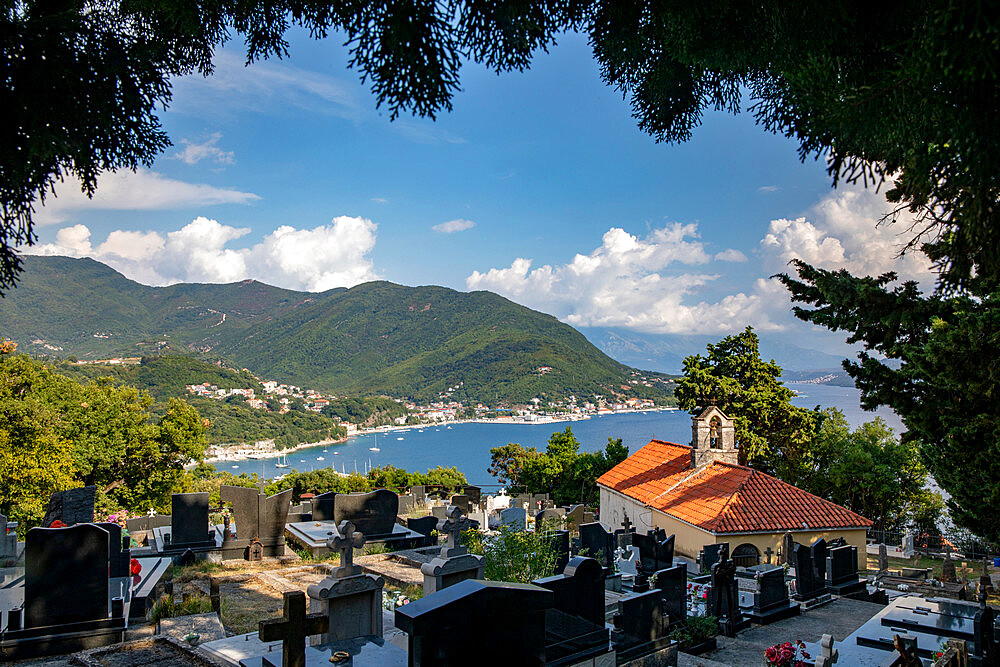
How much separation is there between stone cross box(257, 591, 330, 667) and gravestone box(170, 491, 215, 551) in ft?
26.2

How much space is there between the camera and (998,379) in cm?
457

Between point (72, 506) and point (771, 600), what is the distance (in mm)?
10088

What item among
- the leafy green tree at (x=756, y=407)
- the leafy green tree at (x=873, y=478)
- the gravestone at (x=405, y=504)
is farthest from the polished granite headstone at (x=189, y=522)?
the leafy green tree at (x=873, y=478)

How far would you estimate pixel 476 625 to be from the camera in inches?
149

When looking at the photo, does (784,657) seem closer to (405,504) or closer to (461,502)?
(461,502)

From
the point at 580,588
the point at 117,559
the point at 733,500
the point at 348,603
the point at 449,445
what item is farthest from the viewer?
the point at 449,445

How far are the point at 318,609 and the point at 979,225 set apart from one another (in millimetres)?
5735

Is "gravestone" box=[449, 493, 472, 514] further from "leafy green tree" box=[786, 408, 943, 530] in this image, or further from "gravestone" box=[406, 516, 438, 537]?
"leafy green tree" box=[786, 408, 943, 530]

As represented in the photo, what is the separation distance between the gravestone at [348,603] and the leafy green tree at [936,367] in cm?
496

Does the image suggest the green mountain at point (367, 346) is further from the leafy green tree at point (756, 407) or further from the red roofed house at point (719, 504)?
the red roofed house at point (719, 504)

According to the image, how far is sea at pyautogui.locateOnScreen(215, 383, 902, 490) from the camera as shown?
76338mm

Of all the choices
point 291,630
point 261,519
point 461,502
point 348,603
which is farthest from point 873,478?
point 291,630

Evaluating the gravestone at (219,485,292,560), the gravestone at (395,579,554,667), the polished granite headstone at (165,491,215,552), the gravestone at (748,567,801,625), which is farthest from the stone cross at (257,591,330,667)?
the polished granite headstone at (165,491,215,552)

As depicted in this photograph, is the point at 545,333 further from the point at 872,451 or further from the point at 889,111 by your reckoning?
the point at 889,111
